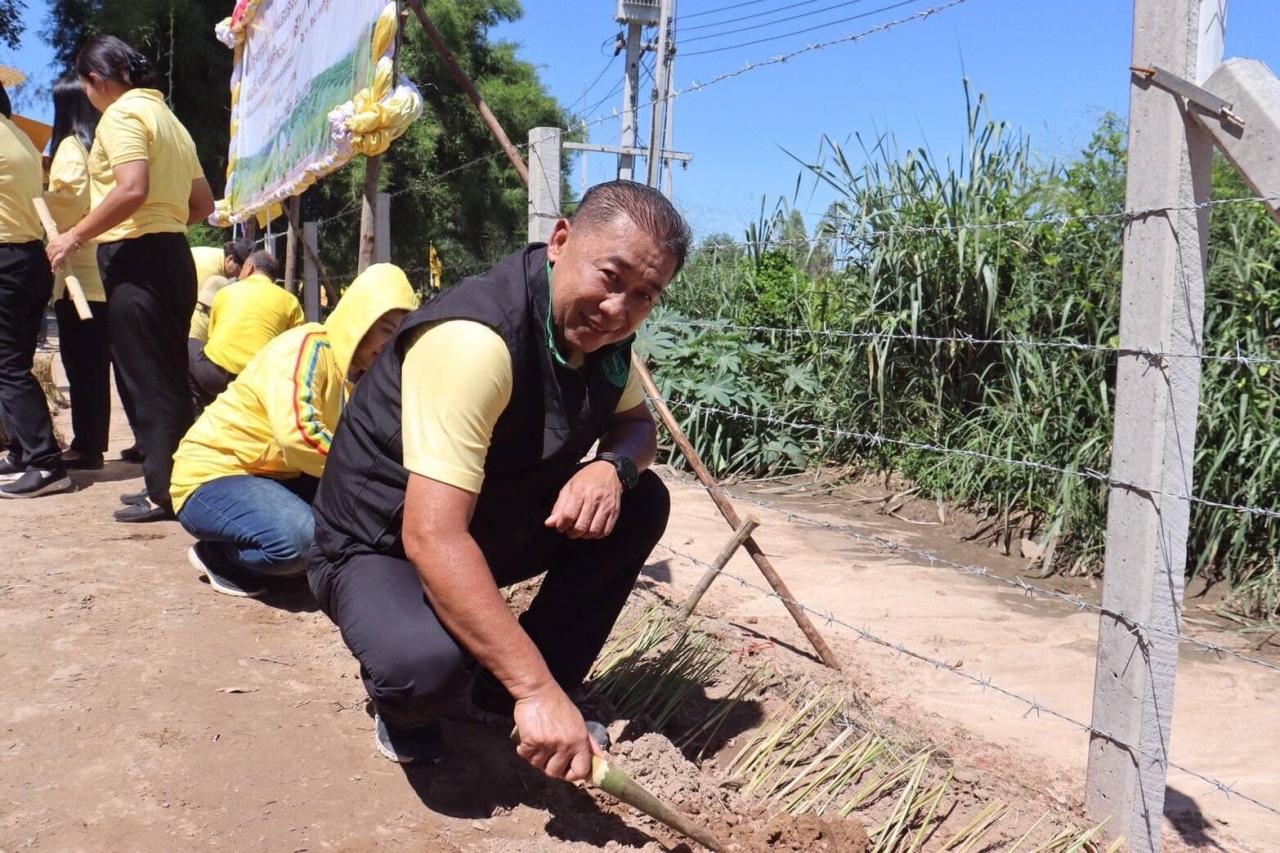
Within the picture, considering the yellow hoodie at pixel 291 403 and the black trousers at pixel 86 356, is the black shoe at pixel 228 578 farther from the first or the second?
the black trousers at pixel 86 356

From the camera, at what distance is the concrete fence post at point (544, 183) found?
3.55 m

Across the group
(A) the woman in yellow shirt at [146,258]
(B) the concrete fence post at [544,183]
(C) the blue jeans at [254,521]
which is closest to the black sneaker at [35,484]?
(A) the woman in yellow shirt at [146,258]

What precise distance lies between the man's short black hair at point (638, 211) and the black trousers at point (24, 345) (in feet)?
10.7

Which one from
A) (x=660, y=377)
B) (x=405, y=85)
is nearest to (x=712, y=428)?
(x=660, y=377)

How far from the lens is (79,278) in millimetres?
4523

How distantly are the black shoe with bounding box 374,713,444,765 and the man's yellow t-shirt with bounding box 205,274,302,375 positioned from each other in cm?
287

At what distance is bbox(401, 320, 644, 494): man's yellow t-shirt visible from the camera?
5.53 ft

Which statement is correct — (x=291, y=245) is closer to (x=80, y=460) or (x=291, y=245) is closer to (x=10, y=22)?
(x=80, y=460)

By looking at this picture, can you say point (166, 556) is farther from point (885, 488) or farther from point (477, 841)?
point (885, 488)

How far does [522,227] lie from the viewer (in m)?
20.2

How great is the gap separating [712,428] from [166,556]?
141 inches

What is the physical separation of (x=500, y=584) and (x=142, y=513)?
223 cm

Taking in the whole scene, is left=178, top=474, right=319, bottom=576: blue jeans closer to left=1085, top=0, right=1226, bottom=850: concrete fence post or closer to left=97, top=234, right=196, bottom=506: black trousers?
left=97, top=234, right=196, bottom=506: black trousers

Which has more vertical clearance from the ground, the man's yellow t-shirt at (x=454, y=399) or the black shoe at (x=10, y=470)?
the man's yellow t-shirt at (x=454, y=399)
